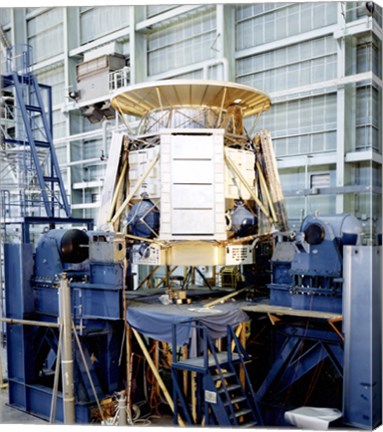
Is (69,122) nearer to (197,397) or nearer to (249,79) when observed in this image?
(249,79)

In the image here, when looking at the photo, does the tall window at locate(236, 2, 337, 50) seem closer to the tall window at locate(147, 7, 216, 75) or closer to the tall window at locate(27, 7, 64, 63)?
the tall window at locate(147, 7, 216, 75)

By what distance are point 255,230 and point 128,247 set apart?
357 cm

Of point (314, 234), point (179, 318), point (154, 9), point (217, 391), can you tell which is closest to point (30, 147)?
point (154, 9)

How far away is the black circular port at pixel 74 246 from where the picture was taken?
13102mm

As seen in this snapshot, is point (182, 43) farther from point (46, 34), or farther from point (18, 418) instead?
point (18, 418)

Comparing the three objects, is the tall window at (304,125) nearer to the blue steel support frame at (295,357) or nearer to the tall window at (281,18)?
the tall window at (281,18)

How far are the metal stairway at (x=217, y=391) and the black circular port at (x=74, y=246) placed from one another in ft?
13.5

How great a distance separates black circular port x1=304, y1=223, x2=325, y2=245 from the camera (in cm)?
1091

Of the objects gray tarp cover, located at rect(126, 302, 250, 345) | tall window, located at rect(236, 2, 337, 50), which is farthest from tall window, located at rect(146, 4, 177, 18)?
gray tarp cover, located at rect(126, 302, 250, 345)

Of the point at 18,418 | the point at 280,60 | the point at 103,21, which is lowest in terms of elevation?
the point at 18,418

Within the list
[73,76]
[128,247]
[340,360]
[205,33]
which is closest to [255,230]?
[128,247]

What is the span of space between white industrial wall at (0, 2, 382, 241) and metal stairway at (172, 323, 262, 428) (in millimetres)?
4088

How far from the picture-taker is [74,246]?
13.1 meters

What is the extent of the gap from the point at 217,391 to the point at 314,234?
A: 13.0 feet
